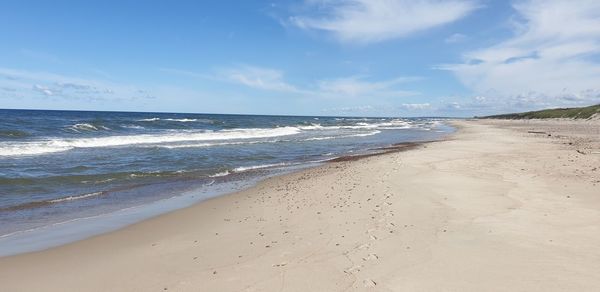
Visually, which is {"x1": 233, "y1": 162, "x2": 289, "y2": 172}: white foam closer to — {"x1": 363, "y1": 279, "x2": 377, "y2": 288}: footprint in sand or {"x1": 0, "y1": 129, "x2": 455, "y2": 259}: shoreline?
{"x1": 0, "y1": 129, "x2": 455, "y2": 259}: shoreline

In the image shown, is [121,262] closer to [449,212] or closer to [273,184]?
[449,212]

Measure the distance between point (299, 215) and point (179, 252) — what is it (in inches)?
107

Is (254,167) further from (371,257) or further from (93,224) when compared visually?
(371,257)

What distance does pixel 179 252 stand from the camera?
6.24m

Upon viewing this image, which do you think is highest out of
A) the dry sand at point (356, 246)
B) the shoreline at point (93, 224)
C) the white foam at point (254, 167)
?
the dry sand at point (356, 246)

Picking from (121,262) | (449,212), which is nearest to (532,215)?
(449,212)

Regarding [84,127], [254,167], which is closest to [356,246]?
[254,167]

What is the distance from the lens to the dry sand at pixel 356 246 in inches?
191

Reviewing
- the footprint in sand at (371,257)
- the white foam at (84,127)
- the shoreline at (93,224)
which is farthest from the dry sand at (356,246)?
the white foam at (84,127)

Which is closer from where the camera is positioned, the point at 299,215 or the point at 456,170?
the point at 299,215

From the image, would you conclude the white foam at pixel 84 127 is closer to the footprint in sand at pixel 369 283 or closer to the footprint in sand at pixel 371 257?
the footprint in sand at pixel 371 257

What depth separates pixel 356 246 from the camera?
19.7 ft

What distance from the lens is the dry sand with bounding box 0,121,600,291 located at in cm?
484

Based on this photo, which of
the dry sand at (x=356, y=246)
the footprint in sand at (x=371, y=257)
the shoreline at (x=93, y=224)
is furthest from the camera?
the shoreline at (x=93, y=224)
